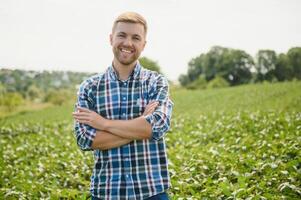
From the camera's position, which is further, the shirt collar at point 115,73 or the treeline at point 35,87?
the treeline at point 35,87

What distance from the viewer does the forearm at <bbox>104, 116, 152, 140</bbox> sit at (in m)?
2.88

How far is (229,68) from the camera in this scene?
76.9m

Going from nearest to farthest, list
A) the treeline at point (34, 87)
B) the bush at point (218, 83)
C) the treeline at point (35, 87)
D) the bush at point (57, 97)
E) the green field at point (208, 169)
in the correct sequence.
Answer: the green field at point (208, 169) → the treeline at point (35, 87) → the treeline at point (34, 87) → the bush at point (57, 97) → the bush at point (218, 83)

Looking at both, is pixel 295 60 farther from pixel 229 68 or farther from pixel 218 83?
pixel 229 68

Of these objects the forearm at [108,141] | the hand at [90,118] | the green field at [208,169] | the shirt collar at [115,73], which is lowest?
the green field at [208,169]

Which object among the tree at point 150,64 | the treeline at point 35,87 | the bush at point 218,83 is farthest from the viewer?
the tree at point 150,64

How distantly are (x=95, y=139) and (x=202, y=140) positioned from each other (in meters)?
8.08

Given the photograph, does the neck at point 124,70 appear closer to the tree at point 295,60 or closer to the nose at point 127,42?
the nose at point 127,42

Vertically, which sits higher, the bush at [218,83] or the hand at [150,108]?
the bush at [218,83]

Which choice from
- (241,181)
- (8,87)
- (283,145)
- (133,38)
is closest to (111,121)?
(133,38)

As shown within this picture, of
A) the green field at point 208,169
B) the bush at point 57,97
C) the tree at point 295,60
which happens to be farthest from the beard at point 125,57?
the bush at point 57,97

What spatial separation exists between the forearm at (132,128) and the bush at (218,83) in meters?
65.7

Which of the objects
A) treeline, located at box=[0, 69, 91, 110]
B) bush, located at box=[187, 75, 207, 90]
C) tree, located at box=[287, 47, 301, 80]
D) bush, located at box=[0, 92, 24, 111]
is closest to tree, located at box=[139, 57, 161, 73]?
treeline, located at box=[0, 69, 91, 110]

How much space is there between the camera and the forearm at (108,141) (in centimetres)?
293
